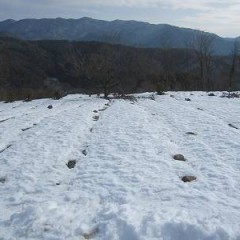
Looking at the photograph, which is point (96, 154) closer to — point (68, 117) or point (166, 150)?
point (166, 150)

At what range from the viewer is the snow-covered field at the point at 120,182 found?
754 cm

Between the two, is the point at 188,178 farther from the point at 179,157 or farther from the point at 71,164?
the point at 71,164

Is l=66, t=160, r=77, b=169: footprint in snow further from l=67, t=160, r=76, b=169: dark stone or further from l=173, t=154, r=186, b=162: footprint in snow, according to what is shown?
l=173, t=154, r=186, b=162: footprint in snow

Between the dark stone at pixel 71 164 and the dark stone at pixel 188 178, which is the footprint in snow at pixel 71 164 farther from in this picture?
the dark stone at pixel 188 178

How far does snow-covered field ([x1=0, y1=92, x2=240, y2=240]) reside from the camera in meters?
7.54

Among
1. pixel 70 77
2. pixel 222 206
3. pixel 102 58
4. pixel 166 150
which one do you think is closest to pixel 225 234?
pixel 222 206

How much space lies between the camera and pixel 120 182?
10055mm

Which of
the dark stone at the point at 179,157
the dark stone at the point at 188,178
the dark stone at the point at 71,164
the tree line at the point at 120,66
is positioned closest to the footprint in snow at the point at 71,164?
the dark stone at the point at 71,164

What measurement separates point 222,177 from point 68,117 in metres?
12.0

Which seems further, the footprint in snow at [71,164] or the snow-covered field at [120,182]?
the footprint in snow at [71,164]

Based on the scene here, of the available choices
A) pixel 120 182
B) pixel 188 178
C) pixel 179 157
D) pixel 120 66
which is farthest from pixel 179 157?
pixel 120 66

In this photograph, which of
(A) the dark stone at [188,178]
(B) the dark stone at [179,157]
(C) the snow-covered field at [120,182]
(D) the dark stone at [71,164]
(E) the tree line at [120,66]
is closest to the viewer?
(C) the snow-covered field at [120,182]

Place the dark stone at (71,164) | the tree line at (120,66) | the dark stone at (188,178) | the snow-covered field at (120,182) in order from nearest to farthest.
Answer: the snow-covered field at (120,182) → the dark stone at (188,178) → the dark stone at (71,164) → the tree line at (120,66)

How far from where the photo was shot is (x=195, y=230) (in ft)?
23.9
